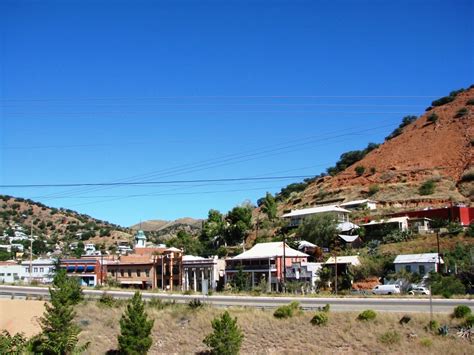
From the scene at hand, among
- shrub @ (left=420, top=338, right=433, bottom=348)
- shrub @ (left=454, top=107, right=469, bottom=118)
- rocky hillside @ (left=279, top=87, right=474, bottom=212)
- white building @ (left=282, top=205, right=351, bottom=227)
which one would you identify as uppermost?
shrub @ (left=454, top=107, right=469, bottom=118)

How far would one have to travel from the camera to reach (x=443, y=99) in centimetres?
14450

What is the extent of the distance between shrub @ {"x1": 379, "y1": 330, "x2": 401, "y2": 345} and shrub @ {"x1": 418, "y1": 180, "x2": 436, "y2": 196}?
237 ft

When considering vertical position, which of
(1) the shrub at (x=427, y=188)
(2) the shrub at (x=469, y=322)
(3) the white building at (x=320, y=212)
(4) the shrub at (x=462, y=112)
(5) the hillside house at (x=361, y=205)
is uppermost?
(4) the shrub at (x=462, y=112)

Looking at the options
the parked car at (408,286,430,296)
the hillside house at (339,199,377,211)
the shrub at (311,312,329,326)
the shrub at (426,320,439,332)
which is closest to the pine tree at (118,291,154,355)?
the shrub at (311,312,329,326)

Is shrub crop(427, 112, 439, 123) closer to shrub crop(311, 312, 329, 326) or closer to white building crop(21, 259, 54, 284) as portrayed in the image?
white building crop(21, 259, 54, 284)

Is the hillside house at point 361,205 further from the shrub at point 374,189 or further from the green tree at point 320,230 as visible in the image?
the green tree at point 320,230

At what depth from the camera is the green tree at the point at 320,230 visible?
266 feet

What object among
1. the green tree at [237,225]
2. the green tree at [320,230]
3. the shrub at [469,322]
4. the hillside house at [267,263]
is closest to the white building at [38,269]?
the green tree at [237,225]

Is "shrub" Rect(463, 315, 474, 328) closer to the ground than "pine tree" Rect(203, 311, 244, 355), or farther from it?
farther from it

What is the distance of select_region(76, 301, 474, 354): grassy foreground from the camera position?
30969 millimetres

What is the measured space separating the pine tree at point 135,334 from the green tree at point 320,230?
162 feet

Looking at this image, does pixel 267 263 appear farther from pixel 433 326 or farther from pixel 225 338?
pixel 433 326

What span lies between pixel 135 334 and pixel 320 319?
1114 cm

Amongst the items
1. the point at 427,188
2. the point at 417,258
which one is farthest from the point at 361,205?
the point at 417,258
